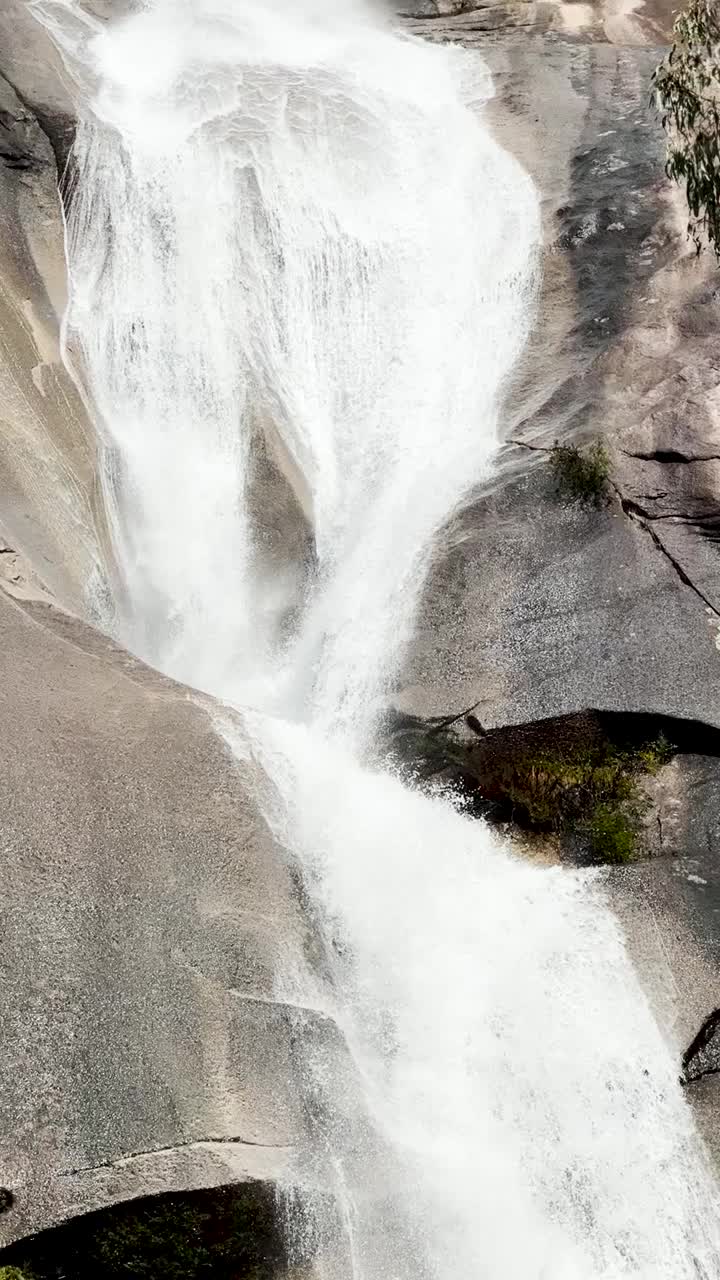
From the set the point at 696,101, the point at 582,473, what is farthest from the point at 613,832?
the point at 696,101

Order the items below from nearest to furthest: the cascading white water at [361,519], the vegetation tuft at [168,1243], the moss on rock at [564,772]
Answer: the vegetation tuft at [168,1243], the cascading white water at [361,519], the moss on rock at [564,772]

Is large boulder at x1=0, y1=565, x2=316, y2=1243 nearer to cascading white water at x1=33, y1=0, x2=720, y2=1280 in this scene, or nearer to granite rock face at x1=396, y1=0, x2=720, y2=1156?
cascading white water at x1=33, y1=0, x2=720, y2=1280

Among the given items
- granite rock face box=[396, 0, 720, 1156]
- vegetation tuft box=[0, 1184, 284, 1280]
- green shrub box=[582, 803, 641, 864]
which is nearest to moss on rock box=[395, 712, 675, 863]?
green shrub box=[582, 803, 641, 864]

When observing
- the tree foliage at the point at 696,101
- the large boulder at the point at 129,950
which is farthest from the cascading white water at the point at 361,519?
the tree foliage at the point at 696,101

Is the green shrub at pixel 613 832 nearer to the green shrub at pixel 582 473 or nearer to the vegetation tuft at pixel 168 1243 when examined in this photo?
the green shrub at pixel 582 473

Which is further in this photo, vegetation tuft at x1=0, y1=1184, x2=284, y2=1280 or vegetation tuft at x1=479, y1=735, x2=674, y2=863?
vegetation tuft at x1=479, y1=735, x2=674, y2=863

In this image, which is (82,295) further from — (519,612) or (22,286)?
(519,612)
